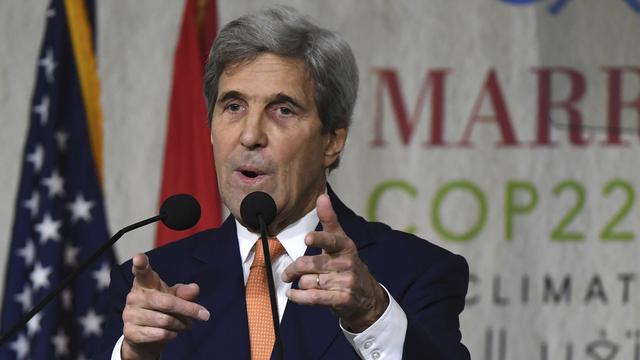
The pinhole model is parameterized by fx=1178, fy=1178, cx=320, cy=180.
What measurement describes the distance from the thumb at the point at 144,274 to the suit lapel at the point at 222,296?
324 mm

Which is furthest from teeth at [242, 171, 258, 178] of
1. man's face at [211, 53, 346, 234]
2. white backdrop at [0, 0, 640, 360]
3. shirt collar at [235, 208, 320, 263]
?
white backdrop at [0, 0, 640, 360]

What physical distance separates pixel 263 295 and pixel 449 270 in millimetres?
342

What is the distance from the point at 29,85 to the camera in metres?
3.43

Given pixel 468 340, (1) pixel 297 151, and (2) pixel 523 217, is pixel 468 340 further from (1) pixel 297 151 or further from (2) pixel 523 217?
(1) pixel 297 151

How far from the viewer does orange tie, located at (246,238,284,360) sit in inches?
81.7

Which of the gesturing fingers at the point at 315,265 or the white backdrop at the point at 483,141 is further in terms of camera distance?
the white backdrop at the point at 483,141

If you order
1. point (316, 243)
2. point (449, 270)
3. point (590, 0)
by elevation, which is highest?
point (590, 0)

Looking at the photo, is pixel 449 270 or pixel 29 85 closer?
pixel 449 270

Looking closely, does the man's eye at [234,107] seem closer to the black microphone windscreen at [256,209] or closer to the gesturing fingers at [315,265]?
the black microphone windscreen at [256,209]

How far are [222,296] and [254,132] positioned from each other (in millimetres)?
305

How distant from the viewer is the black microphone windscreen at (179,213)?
184 centimetres

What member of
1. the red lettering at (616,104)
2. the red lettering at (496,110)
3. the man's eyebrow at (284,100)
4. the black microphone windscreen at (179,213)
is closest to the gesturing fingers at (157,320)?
the black microphone windscreen at (179,213)

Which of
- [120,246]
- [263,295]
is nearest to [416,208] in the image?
[120,246]

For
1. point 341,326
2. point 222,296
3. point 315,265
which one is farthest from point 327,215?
point 222,296
